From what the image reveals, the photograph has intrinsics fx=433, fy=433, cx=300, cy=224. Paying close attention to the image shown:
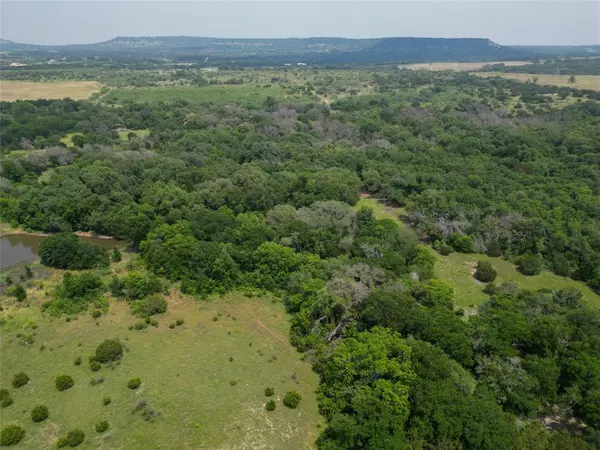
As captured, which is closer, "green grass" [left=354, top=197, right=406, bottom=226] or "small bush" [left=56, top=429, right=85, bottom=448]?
"small bush" [left=56, top=429, right=85, bottom=448]

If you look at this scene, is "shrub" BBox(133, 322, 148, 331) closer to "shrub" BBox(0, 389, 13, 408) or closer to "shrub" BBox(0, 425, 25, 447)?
"shrub" BBox(0, 389, 13, 408)

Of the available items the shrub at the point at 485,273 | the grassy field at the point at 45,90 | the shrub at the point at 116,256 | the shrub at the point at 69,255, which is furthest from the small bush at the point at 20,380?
the grassy field at the point at 45,90

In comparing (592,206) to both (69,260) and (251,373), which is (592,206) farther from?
(69,260)

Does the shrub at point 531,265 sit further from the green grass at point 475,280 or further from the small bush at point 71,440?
the small bush at point 71,440

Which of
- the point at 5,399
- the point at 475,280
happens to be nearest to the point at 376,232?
the point at 475,280

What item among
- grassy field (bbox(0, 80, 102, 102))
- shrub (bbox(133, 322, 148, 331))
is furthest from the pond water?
grassy field (bbox(0, 80, 102, 102))

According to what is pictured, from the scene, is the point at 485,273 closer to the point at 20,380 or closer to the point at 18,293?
the point at 20,380
